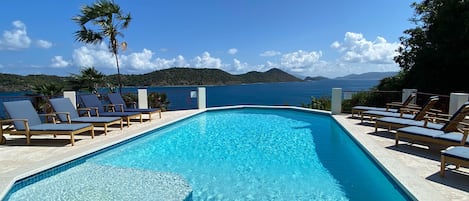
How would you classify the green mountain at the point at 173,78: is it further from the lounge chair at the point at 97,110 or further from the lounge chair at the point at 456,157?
the lounge chair at the point at 456,157

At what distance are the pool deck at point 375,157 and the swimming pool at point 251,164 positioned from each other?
0.59 ft

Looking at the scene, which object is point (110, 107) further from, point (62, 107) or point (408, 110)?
point (408, 110)

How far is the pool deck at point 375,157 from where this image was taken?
3.45 meters

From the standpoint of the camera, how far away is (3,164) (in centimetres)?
451

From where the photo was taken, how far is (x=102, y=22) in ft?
36.7

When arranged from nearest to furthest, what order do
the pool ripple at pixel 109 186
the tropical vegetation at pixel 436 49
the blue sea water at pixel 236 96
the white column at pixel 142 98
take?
the pool ripple at pixel 109 186 → the tropical vegetation at pixel 436 49 → the white column at pixel 142 98 → the blue sea water at pixel 236 96

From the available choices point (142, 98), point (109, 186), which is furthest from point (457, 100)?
point (142, 98)

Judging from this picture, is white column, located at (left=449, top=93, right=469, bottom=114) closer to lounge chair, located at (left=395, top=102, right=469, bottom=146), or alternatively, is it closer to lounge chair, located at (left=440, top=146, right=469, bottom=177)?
lounge chair, located at (left=395, top=102, right=469, bottom=146)

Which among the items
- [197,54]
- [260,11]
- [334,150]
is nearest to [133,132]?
[334,150]

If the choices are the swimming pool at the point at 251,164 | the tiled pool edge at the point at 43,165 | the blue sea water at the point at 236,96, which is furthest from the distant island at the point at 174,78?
the swimming pool at the point at 251,164

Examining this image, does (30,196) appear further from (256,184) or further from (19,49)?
(19,49)

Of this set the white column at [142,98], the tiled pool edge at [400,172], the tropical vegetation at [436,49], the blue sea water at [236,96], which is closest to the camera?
the tiled pool edge at [400,172]

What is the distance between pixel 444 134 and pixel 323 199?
8.91 ft

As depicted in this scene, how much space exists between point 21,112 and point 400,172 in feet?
23.9
